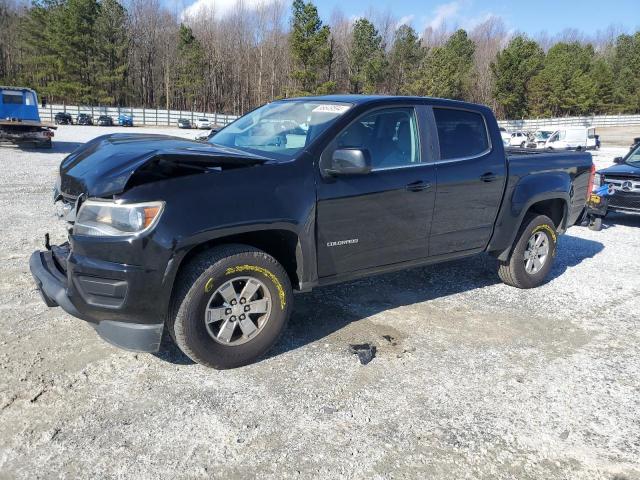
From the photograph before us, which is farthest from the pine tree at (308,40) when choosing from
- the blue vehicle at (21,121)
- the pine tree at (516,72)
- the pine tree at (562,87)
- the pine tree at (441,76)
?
the blue vehicle at (21,121)

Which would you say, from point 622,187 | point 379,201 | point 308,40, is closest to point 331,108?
point 379,201

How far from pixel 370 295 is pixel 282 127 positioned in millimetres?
1876

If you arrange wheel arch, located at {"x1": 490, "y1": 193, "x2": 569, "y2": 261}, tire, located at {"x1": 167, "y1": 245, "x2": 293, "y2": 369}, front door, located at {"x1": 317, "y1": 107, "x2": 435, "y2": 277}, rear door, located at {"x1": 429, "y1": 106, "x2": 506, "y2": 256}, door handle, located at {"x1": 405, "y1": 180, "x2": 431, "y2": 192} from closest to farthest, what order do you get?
tire, located at {"x1": 167, "y1": 245, "x2": 293, "y2": 369}, front door, located at {"x1": 317, "y1": 107, "x2": 435, "y2": 277}, door handle, located at {"x1": 405, "y1": 180, "x2": 431, "y2": 192}, rear door, located at {"x1": 429, "y1": 106, "x2": 506, "y2": 256}, wheel arch, located at {"x1": 490, "y1": 193, "x2": 569, "y2": 261}

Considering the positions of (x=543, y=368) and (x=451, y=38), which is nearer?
(x=543, y=368)

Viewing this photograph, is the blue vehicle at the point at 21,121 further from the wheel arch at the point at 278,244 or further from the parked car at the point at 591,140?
the parked car at the point at 591,140

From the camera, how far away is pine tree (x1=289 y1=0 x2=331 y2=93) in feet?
165

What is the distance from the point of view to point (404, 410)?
311 cm

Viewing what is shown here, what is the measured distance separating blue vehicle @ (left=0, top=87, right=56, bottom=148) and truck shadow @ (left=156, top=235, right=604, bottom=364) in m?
16.6

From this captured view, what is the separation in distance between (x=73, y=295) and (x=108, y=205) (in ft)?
1.99

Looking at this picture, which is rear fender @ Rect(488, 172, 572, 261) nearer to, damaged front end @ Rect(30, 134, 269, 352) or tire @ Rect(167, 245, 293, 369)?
tire @ Rect(167, 245, 293, 369)

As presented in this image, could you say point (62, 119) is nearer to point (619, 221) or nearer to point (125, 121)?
point (125, 121)

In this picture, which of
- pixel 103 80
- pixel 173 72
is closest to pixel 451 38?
pixel 173 72

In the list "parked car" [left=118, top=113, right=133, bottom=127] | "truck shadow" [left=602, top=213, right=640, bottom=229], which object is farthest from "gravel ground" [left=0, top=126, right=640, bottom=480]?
"parked car" [left=118, top=113, right=133, bottom=127]

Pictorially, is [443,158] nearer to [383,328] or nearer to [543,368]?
[383,328]
